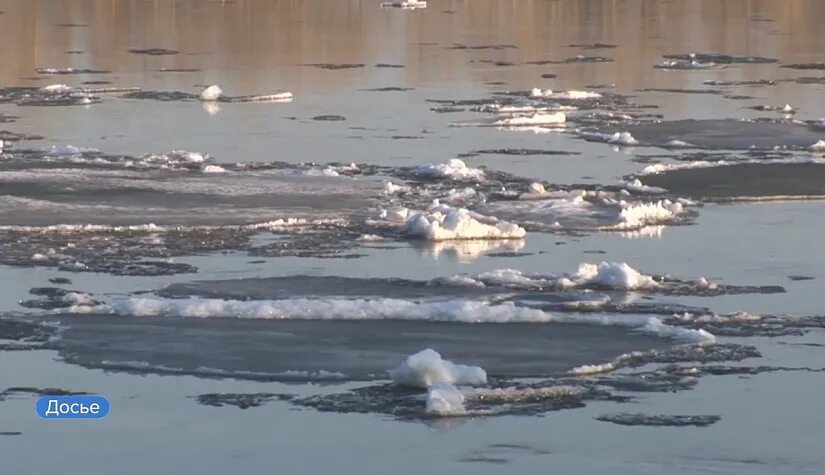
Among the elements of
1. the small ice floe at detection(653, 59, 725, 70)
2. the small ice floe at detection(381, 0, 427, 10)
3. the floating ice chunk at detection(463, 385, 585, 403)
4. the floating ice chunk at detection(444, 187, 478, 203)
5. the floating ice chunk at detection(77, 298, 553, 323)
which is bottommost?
the floating ice chunk at detection(463, 385, 585, 403)

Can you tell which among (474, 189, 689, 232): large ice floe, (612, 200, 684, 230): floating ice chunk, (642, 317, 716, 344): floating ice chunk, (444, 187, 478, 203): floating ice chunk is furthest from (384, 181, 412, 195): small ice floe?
(642, 317, 716, 344): floating ice chunk

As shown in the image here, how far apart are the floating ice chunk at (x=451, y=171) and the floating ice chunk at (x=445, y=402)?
7.12 metres

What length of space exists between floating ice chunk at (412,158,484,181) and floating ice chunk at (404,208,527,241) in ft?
8.62

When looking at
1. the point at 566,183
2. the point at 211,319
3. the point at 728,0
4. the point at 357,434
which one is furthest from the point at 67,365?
the point at 728,0

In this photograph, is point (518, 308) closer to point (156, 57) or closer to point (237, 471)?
point (237, 471)

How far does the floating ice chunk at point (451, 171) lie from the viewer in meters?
15.0

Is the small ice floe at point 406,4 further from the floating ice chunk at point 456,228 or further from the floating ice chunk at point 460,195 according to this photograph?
the floating ice chunk at point 456,228

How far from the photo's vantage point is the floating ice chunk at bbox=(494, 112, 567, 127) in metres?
19.0

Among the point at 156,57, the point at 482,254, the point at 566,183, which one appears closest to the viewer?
the point at 482,254

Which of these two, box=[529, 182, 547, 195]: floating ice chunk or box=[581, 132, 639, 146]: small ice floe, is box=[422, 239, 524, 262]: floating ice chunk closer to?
box=[529, 182, 547, 195]: floating ice chunk

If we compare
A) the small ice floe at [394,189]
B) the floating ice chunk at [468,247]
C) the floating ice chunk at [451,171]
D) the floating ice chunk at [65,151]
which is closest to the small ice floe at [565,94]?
the floating ice chunk at [451,171]

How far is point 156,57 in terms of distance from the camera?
91.5 ft

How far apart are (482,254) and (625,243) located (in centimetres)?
104

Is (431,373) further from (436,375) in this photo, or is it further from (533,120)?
(533,120)
